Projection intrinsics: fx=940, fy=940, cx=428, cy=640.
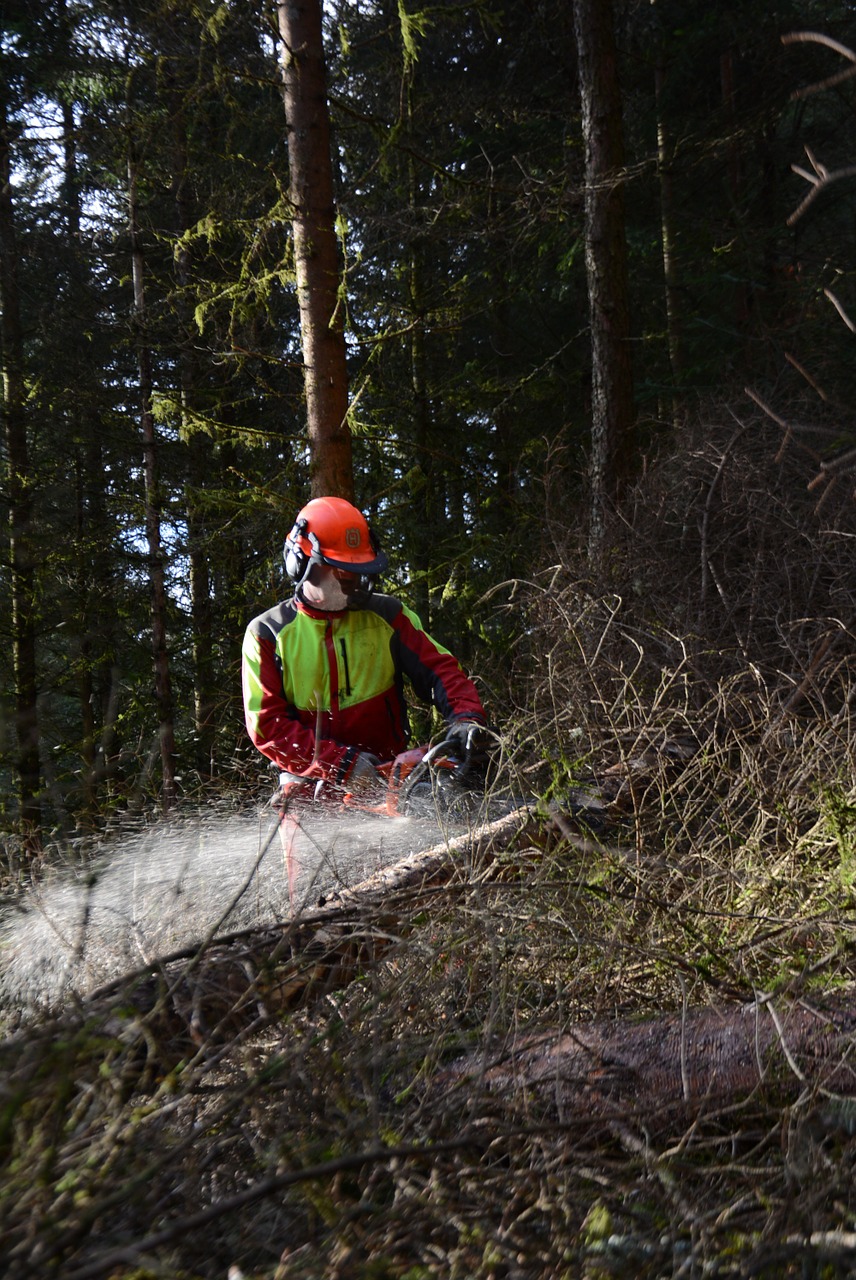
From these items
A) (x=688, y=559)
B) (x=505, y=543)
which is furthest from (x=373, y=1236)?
(x=505, y=543)

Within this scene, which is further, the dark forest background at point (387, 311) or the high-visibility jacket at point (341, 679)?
the dark forest background at point (387, 311)

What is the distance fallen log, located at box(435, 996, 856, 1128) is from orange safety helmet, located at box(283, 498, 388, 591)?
2904 mm

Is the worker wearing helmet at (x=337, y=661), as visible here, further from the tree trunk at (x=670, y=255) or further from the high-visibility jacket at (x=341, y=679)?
the tree trunk at (x=670, y=255)

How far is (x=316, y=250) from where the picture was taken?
6.88 m

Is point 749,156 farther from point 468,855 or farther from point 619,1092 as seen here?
point 619,1092

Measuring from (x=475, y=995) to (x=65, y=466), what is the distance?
10.3 meters

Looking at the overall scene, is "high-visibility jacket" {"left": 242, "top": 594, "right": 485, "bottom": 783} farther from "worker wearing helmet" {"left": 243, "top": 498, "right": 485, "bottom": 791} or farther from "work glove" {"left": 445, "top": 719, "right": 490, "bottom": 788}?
"work glove" {"left": 445, "top": 719, "right": 490, "bottom": 788}

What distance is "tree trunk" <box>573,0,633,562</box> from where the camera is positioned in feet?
28.0

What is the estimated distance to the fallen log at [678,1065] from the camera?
2338 millimetres

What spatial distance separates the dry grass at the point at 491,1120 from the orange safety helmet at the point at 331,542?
1.42 m

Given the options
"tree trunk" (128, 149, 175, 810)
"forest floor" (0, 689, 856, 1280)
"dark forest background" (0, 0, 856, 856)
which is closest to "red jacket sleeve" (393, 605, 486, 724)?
"forest floor" (0, 689, 856, 1280)

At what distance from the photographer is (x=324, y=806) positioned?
15.1 ft

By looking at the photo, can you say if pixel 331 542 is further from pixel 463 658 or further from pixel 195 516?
pixel 463 658

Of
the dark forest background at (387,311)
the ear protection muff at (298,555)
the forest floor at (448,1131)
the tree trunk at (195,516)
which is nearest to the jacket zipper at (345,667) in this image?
the ear protection muff at (298,555)
